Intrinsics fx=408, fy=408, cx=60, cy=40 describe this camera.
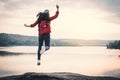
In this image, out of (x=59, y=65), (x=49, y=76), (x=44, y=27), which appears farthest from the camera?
(x=59, y=65)

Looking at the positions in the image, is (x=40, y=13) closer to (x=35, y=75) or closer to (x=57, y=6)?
(x=57, y=6)

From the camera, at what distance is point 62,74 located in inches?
824

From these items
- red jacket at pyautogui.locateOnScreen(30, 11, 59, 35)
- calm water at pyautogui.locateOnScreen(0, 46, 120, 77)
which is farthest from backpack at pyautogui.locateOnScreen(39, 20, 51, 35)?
calm water at pyautogui.locateOnScreen(0, 46, 120, 77)

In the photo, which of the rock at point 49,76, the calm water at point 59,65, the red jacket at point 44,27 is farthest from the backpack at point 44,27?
the calm water at point 59,65

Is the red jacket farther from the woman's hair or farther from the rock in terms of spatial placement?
the rock

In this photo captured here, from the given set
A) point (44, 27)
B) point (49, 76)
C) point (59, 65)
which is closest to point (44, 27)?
point (44, 27)

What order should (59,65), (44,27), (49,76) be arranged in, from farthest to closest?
(59,65) < (49,76) < (44,27)

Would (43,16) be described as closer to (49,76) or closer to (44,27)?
(44,27)

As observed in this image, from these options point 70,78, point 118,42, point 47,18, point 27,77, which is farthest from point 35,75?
point 118,42

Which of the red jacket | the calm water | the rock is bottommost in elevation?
the calm water

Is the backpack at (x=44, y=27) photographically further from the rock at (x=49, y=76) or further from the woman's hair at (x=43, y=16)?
the rock at (x=49, y=76)

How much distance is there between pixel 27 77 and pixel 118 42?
5925cm

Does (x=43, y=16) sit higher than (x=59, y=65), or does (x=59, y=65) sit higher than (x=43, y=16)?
(x=43, y=16)

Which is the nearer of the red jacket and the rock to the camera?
the red jacket
